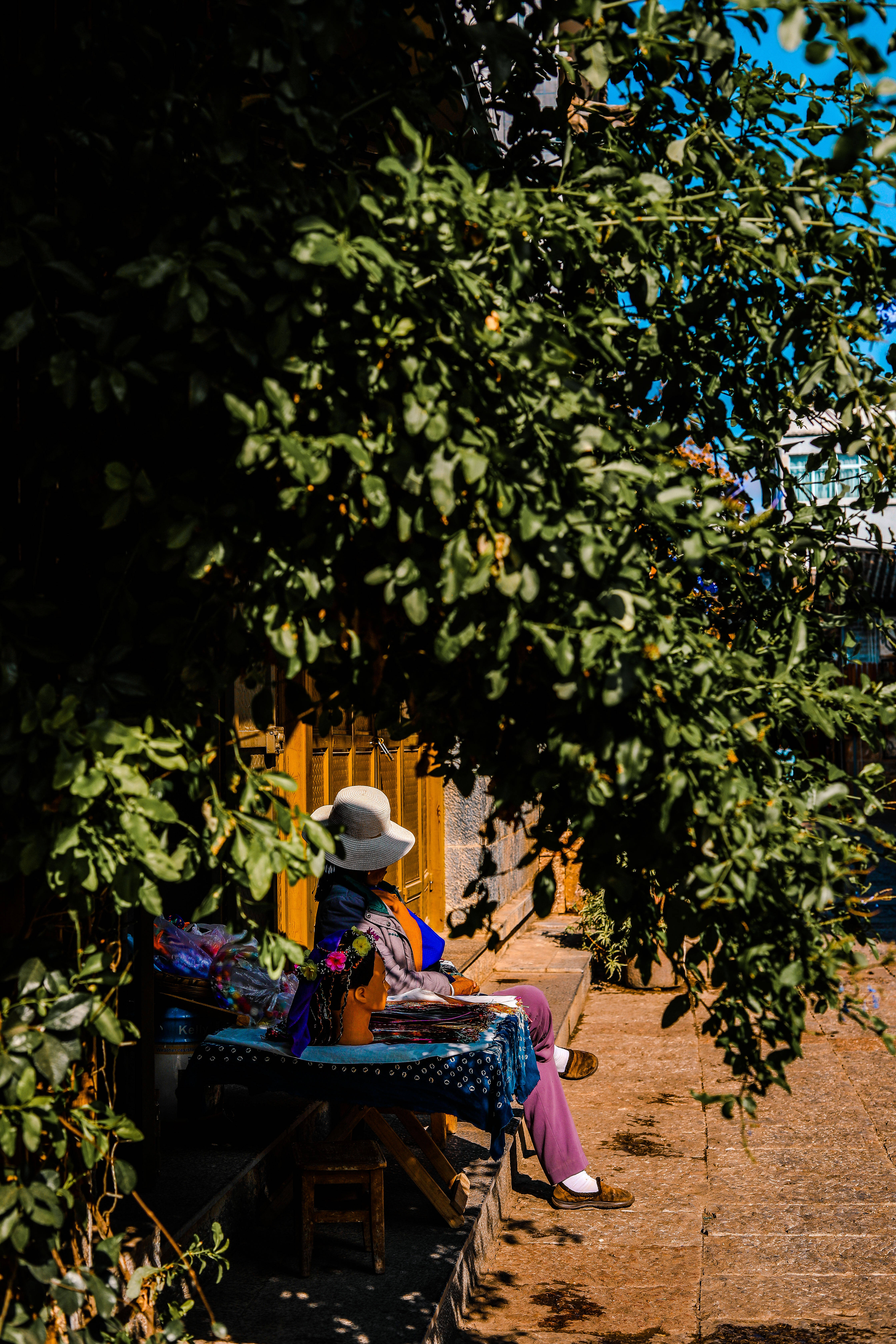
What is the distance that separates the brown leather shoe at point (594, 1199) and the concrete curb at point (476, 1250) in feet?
0.73

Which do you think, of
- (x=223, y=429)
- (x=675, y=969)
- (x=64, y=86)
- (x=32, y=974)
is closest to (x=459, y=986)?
(x=675, y=969)

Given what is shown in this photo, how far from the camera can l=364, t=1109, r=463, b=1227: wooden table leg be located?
154 inches

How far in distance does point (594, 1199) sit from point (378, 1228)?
4.17 feet

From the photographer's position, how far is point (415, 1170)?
12.8 ft

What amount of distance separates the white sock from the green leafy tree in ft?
9.42

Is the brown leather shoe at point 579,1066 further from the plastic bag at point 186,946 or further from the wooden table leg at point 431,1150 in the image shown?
the plastic bag at point 186,946

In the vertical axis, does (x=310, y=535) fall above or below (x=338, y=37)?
below

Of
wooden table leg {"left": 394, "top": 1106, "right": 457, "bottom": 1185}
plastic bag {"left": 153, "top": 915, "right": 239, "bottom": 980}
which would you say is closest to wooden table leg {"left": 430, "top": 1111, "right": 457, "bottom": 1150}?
wooden table leg {"left": 394, "top": 1106, "right": 457, "bottom": 1185}

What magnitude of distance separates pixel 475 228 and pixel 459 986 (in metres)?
3.66

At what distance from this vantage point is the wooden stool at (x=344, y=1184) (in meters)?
3.74

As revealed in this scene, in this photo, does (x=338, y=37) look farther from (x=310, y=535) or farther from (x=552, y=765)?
(x=552, y=765)

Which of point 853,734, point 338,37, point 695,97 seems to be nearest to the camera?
point 338,37

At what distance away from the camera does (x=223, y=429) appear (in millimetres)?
1906

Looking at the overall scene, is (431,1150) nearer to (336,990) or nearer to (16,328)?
(336,990)
